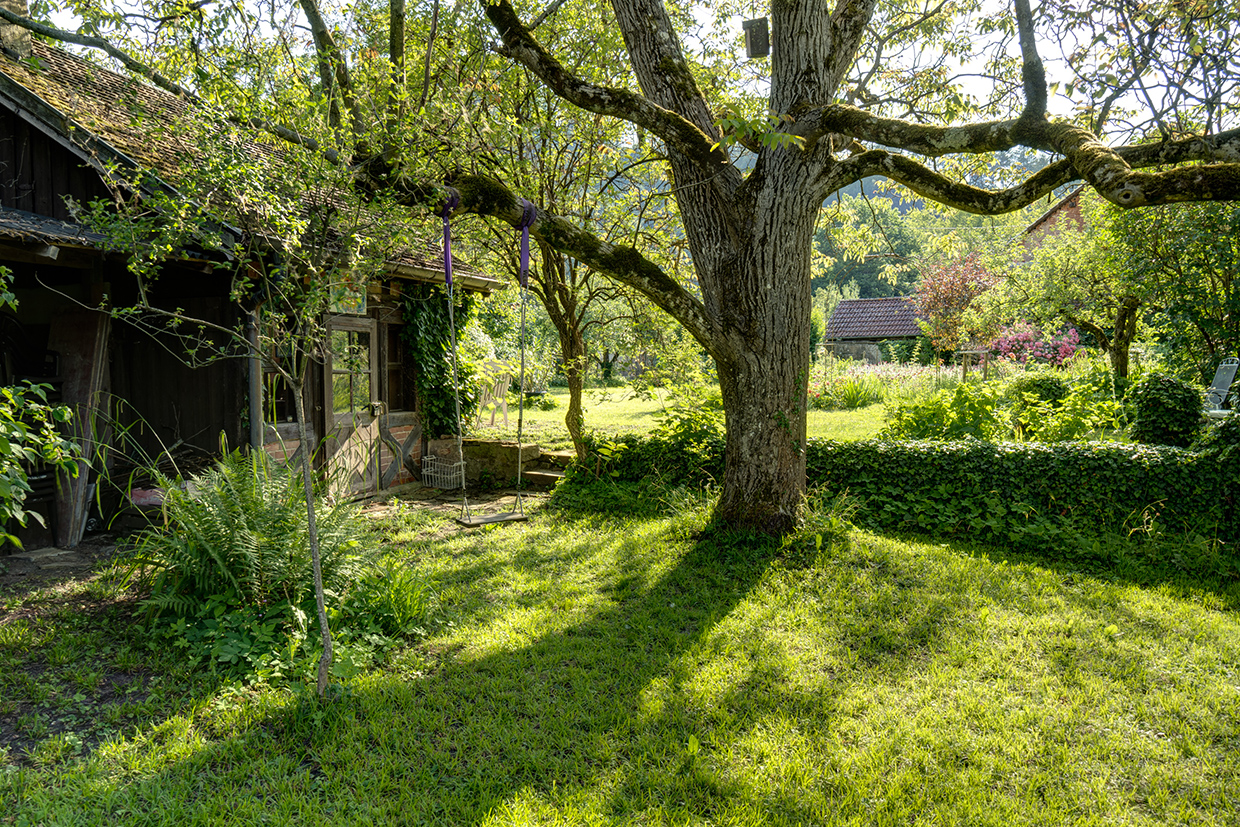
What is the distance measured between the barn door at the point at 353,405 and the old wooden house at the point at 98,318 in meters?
0.03

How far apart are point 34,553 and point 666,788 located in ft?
19.6

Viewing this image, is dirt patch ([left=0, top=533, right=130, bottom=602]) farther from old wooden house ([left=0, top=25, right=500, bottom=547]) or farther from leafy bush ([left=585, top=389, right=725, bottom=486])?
leafy bush ([left=585, top=389, right=725, bottom=486])

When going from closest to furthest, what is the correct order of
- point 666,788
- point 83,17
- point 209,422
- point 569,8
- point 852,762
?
point 666,788 < point 852,762 < point 83,17 < point 209,422 < point 569,8

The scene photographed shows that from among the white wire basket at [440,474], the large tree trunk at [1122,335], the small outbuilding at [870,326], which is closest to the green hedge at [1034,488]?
the white wire basket at [440,474]

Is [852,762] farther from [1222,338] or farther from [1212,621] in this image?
[1222,338]

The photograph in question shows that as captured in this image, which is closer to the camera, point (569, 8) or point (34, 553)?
point (34, 553)

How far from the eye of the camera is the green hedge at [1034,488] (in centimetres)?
596

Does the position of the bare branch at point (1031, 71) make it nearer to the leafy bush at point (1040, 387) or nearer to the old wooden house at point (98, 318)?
the old wooden house at point (98, 318)

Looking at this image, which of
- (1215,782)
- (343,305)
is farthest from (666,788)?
(343,305)

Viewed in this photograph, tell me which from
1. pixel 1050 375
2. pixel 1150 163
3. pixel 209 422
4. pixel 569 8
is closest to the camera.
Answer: pixel 1150 163

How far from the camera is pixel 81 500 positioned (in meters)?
6.09

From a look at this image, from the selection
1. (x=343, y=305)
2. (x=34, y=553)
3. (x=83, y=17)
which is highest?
(x=83, y=17)

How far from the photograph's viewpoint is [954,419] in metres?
7.87

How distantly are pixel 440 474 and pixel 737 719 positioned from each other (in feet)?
22.9
